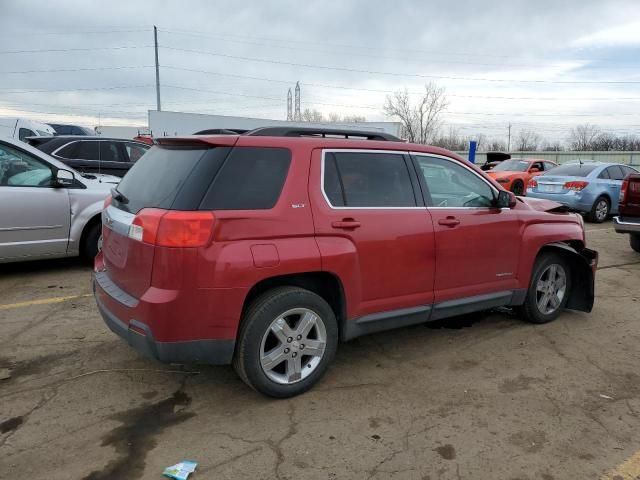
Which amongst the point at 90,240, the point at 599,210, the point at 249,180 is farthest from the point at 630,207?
the point at 90,240

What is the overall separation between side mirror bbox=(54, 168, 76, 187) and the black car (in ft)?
11.5

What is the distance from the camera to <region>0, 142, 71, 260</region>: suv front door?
19.3ft

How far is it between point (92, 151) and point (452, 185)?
26.3 ft

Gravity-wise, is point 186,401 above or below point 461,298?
below

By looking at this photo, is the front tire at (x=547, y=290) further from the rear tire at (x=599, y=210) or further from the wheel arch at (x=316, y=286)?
the rear tire at (x=599, y=210)

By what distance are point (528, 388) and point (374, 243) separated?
5.08 feet

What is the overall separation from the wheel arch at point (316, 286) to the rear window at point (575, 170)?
11242 mm

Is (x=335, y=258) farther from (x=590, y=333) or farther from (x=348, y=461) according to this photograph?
(x=590, y=333)

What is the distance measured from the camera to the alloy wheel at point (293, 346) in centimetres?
332

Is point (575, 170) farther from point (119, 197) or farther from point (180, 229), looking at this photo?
point (180, 229)

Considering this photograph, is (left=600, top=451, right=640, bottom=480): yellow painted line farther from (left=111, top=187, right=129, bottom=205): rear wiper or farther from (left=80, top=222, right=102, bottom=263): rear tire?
(left=80, top=222, right=102, bottom=263): rear tire

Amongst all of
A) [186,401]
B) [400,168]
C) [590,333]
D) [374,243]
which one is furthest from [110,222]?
[590,333]

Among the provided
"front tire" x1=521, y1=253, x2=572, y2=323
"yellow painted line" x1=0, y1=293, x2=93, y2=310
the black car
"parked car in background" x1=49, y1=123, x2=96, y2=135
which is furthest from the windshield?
"parked car in background" x1=49, y1=123, x2=96, y2=135

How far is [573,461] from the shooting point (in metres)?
2.87
